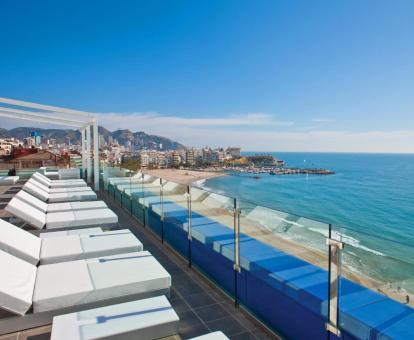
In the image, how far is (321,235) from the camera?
226 cm

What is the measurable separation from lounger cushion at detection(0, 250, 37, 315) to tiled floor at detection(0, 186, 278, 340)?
0.25 metres

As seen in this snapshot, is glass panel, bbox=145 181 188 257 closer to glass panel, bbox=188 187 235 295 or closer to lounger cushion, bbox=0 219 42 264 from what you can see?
glass panel, bbox=188 187 235 295

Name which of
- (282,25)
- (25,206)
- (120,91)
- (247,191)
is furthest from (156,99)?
(25,206)

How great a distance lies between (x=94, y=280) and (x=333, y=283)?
2.06 meters

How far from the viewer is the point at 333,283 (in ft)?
7.14

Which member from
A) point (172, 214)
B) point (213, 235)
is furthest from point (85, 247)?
point (213, 235)

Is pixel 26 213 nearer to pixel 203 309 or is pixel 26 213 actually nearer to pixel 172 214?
pixel 172 214

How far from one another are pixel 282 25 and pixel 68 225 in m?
29.5

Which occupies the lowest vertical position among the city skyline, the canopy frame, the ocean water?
the ocean water

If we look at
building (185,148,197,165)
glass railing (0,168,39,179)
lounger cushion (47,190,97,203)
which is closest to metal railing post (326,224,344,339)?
lounger cushion (47,190,97,203)

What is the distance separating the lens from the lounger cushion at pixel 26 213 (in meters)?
4.92

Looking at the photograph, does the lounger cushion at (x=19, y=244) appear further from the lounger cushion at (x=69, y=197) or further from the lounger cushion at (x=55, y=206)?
the lounger cushion at (x=69, y=197)

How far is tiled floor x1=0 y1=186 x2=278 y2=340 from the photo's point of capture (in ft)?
8.73

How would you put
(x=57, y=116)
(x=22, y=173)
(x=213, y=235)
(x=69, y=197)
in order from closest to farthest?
1. (x=213, y=235)
2. (x=69, y=197)
3. (x=57, y=116)
4. (x=22, y=173)
